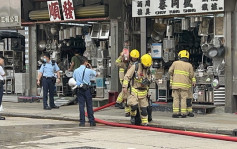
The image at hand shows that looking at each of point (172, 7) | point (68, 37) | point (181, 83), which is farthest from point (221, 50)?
point (68, 37)

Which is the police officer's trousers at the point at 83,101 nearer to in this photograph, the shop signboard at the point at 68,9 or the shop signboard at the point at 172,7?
the shop signboard at the point at 172,7

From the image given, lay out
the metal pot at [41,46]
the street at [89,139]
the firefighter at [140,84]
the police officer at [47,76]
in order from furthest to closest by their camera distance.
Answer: the metal pot at [41,46] < the police officer at [47,76] < the firefighter at [140,84] < the street at [89,139]

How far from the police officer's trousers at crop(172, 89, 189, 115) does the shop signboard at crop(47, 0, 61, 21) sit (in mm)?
6626

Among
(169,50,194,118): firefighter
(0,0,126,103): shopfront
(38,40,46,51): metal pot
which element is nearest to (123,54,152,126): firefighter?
(169,50,194,118): firefighter

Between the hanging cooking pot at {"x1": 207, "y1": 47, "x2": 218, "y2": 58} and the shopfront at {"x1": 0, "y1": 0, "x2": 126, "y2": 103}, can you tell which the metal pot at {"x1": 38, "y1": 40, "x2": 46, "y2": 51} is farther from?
the hanging cooking pot at {"x1": 207, "y1": 47, "x2": 218, "y2": 58}

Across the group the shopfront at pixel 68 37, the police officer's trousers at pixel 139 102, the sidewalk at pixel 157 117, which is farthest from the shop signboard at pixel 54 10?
the police officer's trousers at pixel 139 102

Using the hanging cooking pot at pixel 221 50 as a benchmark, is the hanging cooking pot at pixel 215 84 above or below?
below

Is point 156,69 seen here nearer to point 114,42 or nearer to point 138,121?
point 114,42

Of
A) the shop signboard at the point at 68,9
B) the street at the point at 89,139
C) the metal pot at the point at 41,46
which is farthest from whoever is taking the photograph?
the metal pot at the point at 41,46

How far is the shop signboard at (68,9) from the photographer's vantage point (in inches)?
752

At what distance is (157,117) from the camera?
14.9 meters

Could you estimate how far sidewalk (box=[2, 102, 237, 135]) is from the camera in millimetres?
12695

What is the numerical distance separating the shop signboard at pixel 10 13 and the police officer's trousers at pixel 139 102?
8.26 m

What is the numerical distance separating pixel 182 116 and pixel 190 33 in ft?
12.5
